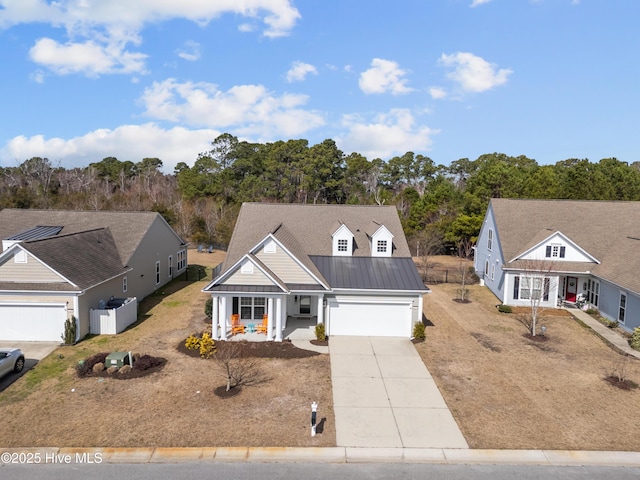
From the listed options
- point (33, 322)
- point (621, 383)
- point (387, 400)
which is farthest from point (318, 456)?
point (33, 322)

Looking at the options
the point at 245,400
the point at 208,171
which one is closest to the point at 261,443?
the point at 245,400

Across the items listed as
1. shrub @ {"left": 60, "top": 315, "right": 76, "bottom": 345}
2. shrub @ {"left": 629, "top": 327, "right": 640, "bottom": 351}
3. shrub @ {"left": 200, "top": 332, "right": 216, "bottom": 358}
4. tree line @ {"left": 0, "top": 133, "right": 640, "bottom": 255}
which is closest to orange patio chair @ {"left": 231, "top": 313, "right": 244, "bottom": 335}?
shrub @ {"left": 200, "top": 332, "right": 216, "bottom": 358}

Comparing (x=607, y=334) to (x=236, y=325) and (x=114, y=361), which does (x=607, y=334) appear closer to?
(x=236, y=325)

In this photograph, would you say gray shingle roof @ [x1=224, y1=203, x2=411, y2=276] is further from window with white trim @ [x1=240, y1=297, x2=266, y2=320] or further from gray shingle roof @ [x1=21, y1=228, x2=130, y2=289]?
gray shingle roof @ [x1=21, y1=228, x2=130, y2=289]

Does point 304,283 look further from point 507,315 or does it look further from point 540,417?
point 507,315

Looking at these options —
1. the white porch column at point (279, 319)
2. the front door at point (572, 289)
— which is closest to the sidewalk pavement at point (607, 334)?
the front door at point (572, 289)
